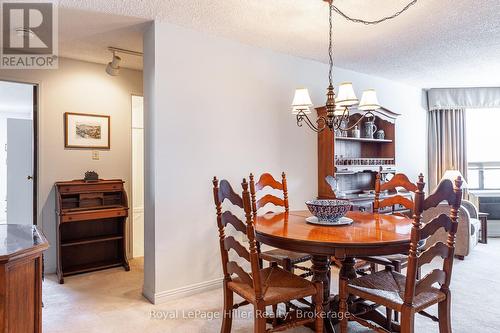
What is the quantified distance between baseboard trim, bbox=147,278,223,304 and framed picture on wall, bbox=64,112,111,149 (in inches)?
72.5

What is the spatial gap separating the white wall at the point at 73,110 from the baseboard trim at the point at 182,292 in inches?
Result: 59.9

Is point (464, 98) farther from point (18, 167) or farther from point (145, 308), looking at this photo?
point (18, 167)

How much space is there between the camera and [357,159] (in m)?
4.02

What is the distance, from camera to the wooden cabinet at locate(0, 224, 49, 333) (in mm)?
1261

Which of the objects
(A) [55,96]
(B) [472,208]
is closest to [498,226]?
(B) [472,208]

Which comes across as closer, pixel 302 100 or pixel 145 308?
pixel 302 100

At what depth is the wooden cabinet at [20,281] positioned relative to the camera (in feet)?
4.14

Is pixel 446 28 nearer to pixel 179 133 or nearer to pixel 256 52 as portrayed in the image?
pixel 256 52

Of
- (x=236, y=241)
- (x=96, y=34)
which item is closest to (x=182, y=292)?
(x=236, y=241)

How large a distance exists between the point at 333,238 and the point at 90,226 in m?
2.97

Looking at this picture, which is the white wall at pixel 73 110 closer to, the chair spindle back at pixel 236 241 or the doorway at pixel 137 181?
the doorway at pixel 137 181

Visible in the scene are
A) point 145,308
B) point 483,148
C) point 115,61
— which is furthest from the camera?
point 483,148

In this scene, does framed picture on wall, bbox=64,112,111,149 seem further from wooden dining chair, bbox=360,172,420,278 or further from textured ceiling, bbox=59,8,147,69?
wooden dining chair, bbox=360,172,420,278

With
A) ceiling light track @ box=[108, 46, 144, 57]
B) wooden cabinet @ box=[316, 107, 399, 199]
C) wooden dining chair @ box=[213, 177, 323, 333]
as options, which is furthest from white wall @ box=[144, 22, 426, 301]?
wooden dining chair @ box=[213, 177, 323, 333]
